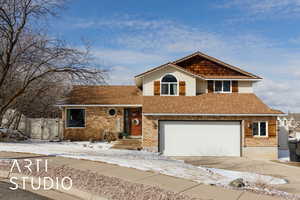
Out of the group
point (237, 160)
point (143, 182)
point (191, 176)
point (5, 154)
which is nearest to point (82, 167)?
point (143, 182)

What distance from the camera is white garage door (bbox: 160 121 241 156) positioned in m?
18.7

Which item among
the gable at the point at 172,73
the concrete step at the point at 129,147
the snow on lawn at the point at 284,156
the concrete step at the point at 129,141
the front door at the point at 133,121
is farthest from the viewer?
the front door at the point at 133,121

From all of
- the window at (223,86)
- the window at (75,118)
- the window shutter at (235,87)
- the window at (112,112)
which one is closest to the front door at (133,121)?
the window at (112,112)

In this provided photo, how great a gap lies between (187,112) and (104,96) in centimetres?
716

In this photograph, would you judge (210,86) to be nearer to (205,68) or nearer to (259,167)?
(205,68)

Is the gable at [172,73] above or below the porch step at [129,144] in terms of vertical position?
above

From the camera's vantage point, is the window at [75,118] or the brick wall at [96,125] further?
the window at [75,118]

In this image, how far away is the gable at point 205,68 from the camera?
21.5 m

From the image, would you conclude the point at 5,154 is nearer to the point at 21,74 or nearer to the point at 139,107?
the point at 21,74

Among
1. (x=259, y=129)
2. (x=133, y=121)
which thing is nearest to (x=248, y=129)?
(x=259, y=129)

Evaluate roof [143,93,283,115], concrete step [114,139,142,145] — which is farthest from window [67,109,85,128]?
roof [143,93,283,115]

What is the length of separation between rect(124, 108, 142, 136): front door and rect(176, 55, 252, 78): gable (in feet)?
15.4

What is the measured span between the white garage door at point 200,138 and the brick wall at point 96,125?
12.4 ft

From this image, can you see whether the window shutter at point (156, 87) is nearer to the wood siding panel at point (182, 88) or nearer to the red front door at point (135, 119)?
the wood siding panel at point (182, 88)
